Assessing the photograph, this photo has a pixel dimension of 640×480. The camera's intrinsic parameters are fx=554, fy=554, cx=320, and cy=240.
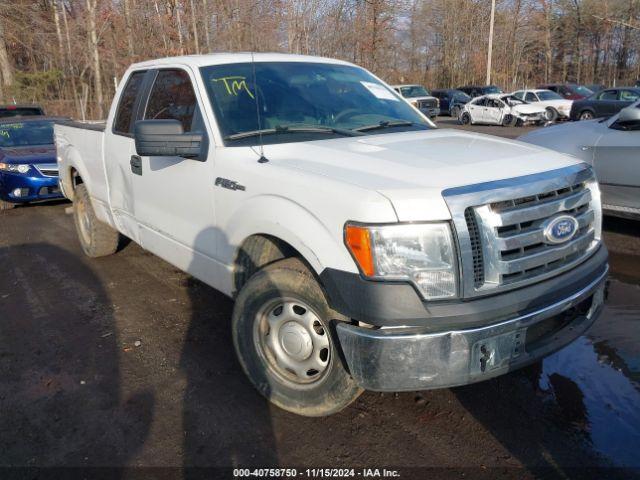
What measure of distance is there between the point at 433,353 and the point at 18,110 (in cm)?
1352

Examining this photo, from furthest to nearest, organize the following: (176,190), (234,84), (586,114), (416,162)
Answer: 1. (586,114)
2. (176,190)
3. (234,84)
4. (416,162)

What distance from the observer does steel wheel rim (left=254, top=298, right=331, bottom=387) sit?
9.68 feet

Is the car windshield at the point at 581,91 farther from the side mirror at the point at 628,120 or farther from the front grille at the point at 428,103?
the side mirror at the point at 628,120

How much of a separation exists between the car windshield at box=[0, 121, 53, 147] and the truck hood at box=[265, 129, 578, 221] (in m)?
8.36

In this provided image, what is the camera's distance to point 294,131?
3629mm

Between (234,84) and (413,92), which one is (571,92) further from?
(234,84)

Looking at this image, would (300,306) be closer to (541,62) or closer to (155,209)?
(155,209)

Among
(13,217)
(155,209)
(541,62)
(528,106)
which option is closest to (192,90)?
(155,209)

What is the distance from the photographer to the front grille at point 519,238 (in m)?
2.52

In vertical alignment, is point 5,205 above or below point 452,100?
below

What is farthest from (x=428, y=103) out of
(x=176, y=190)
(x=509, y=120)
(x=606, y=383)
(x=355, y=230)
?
(x=355, y=230)

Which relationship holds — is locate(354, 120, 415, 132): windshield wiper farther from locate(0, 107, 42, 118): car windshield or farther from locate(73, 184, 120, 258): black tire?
locate(0, 107, 42, 118): car windshield

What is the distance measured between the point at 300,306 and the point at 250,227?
0.56m

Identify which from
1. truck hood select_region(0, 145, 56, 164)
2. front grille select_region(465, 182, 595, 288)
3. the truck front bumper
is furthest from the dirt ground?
truck hood select_region(0, 145, 56, 164)
